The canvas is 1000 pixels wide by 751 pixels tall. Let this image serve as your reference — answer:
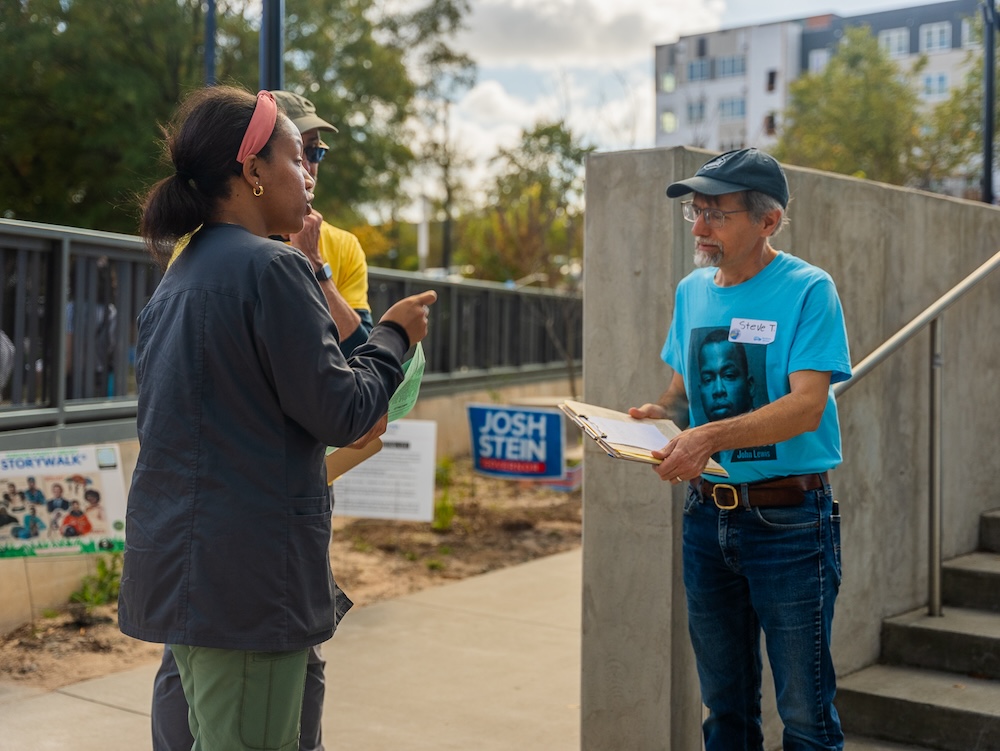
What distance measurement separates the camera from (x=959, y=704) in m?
3.97

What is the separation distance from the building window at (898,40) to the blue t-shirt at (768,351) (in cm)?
8365

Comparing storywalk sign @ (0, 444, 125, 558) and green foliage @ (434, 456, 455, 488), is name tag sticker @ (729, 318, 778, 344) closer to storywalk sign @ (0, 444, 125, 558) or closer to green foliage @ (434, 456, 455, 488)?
storywalk sign @ (0, 444, 125, 558)

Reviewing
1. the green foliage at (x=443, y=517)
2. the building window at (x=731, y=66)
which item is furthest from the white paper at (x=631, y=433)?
the building window at (x=731, y=66)

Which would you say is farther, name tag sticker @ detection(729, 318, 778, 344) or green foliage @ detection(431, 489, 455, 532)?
green foliage @ detection(431, 489, 455, 532)

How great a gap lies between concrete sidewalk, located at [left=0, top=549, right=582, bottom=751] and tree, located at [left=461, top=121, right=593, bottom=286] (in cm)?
1034

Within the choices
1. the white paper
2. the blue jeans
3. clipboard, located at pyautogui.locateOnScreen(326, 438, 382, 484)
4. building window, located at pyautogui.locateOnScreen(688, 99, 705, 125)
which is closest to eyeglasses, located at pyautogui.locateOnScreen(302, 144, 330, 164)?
clipboard, located at pyautogui.locateOnScreen(326, 438, 382, 484)

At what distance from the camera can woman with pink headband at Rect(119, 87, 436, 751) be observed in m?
2.07

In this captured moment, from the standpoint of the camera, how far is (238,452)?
6.85ft

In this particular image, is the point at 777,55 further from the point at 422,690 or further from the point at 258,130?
the point at 258,130

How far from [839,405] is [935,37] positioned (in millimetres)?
83461

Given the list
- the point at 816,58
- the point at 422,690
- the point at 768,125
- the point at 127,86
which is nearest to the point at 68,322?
the point at 422,690

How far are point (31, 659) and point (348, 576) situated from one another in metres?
2.40

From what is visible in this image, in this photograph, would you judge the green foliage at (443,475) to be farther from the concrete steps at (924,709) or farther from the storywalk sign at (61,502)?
the concrete steps at (924,709)

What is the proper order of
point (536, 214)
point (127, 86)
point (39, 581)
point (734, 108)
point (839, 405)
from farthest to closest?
point (734, 108)
point (127, 86)
point (536, 214)
point (39, 581)
point (839, 405)
